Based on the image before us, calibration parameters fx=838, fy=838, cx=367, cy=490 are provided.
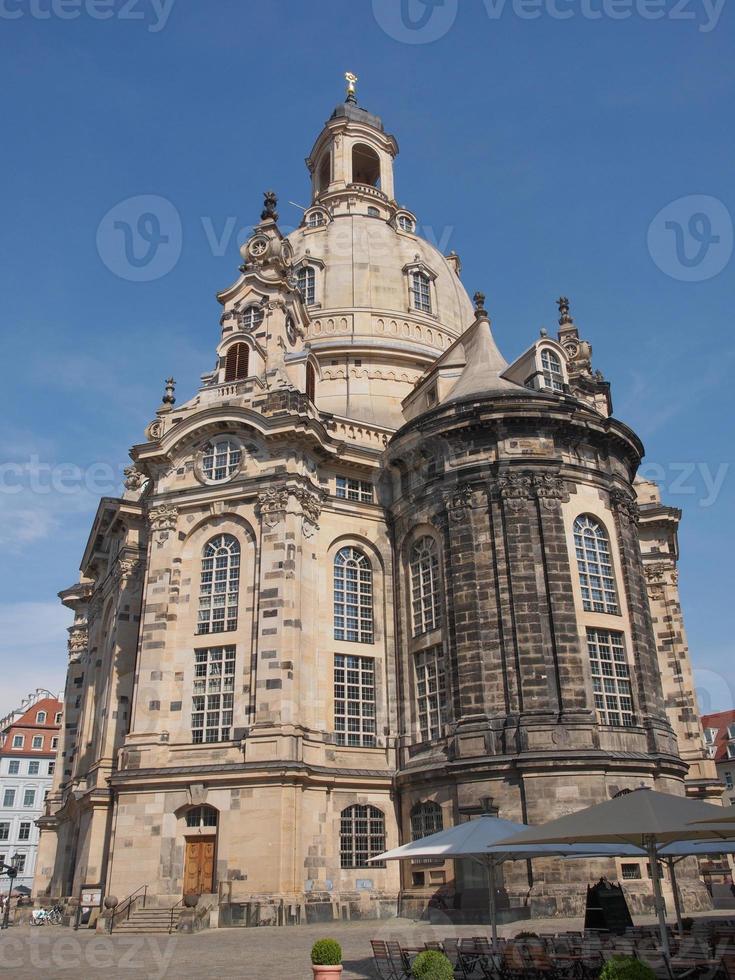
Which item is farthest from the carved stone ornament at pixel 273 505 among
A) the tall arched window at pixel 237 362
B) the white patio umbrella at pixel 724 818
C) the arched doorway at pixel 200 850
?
the white patio umbrella at pixel 724 818

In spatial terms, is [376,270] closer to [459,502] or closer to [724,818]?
[459,502]

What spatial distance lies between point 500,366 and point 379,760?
18.9 m

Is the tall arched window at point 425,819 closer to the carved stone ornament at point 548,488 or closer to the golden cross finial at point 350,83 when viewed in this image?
the carved stone ornament at point 548,488

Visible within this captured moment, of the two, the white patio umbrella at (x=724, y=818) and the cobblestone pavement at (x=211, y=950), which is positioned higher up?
the white patio umbrella at (x=724, y=818)

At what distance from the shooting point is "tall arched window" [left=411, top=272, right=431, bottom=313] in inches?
2057

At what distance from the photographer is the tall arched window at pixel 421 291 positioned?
52.2 metres

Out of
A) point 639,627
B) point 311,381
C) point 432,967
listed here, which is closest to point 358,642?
point 639,627

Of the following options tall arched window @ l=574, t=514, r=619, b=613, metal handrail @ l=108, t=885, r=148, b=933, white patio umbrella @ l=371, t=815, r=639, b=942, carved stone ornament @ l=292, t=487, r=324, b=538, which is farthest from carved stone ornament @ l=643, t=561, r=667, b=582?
metal handrail @ l=108, t=885, r=148, b=933

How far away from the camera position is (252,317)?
40.7m

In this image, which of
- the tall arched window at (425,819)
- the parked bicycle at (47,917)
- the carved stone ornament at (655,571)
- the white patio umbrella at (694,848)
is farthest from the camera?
the carved stone ornament at (655,571)

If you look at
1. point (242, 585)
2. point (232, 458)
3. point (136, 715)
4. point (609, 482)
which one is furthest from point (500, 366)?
point (136, 715)

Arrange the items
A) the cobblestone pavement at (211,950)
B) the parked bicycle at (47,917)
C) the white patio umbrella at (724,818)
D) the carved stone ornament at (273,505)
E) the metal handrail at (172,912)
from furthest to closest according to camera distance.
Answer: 1. the parked bicycle at (47,917)
2. the carved stone ornament at (273,505)
3. the metal handrail at (172,912)
4. the cobblestone pavement at (211,950)
5. the white patio umbrella at (724,818)

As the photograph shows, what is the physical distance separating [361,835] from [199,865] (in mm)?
6171

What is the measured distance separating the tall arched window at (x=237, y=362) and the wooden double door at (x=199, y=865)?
1980 cm
